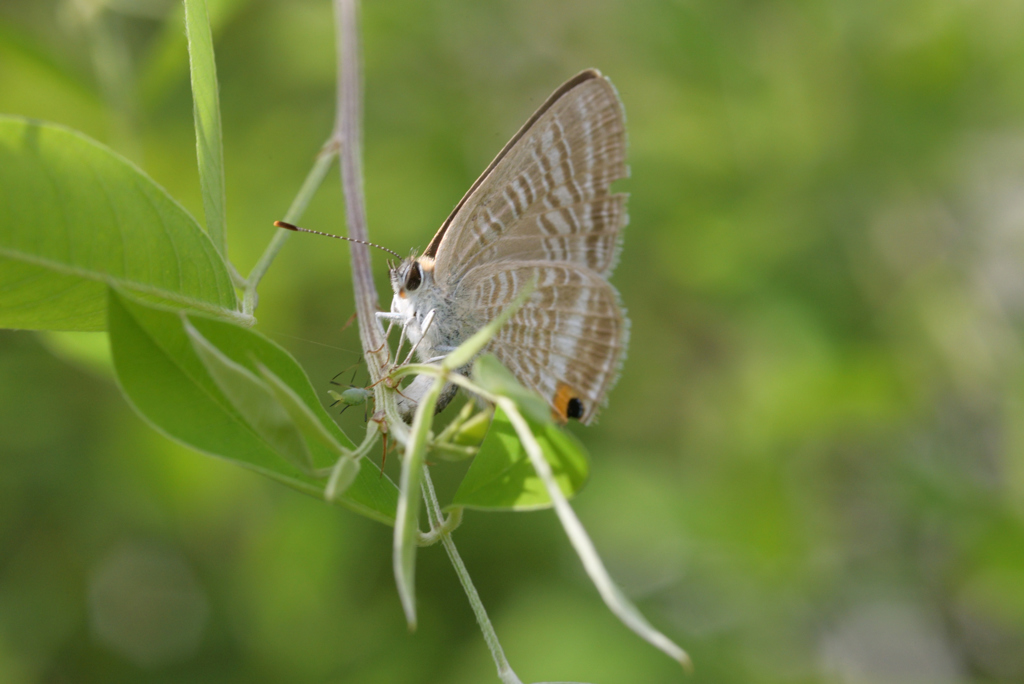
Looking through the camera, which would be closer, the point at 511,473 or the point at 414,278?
the point at 511,473

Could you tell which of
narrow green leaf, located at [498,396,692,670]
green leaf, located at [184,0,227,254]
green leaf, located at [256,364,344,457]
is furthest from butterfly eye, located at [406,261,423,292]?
narrow green leaf, located at [498,396,692,670]

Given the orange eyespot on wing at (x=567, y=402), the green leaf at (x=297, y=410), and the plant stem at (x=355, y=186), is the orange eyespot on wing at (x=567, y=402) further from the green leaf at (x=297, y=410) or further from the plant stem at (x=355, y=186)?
the green leaf at (x=297, y=410)

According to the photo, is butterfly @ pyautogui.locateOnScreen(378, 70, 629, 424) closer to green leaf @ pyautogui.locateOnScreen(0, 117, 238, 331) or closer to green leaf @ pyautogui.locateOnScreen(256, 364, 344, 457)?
green leaf @ pyautogui.locateOnScreen(0, 117, 238, 331)

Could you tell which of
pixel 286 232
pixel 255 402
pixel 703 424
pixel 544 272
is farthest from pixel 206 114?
pixel 703 424

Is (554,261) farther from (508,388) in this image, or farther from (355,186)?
(508,388)

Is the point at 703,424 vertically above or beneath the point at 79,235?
beneath

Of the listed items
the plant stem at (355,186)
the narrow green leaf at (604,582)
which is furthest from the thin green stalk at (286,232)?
the narrow green leaf at (604,582)
